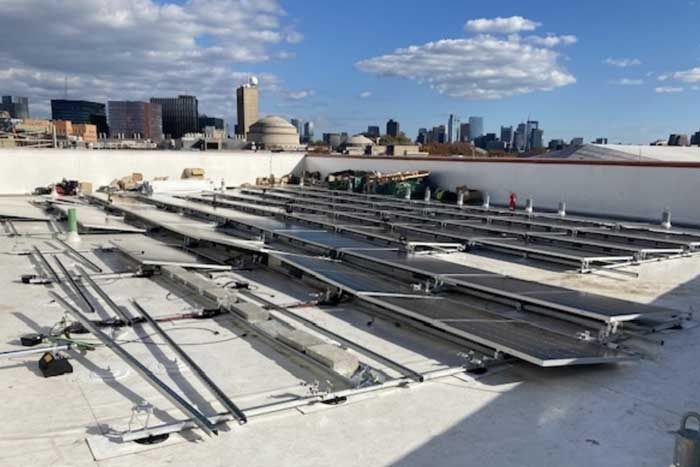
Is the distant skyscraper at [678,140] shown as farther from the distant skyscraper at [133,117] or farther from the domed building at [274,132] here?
the distant skyscraper at [133,117]

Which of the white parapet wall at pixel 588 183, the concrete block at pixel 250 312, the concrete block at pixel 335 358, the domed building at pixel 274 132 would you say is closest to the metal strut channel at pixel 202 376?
the concrete block at pixel 250 312

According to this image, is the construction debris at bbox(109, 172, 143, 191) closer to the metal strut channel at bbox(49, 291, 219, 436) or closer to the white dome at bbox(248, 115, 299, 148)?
the metal strut channel at bbox(49, 291, 219, 436)

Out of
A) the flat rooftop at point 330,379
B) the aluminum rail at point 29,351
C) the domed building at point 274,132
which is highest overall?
the domed building at point 274,132

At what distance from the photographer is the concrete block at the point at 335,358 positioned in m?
5.69

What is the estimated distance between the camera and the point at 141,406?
4.71 m

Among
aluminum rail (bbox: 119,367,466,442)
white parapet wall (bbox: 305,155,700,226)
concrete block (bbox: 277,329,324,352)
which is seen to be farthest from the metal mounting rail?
white parapet wall (bbox: 305,155,700,226)

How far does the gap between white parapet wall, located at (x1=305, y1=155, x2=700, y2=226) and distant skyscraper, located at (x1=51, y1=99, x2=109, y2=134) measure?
9984 centimetres

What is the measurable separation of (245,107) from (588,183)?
111 metres

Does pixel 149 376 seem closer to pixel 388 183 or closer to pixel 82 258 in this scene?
pixel 82 258

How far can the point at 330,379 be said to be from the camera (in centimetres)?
571

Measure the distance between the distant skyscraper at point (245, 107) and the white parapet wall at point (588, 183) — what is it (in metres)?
102

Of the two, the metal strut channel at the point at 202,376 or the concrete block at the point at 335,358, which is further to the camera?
the concrete block at the point at 335,358

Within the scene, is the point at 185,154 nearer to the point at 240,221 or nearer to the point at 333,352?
the point at 240,221

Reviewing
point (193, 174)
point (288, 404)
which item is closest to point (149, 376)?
point (288, 404)
